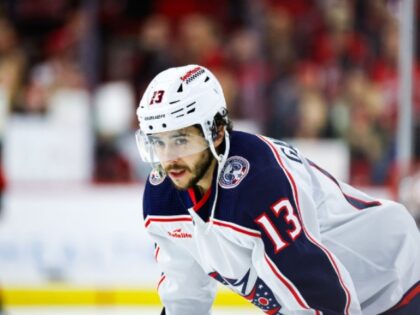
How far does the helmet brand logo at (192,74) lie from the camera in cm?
216

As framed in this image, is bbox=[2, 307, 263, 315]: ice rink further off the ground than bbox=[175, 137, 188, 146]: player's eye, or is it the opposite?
bbox=[175, 137, 188, 146]: player's eye

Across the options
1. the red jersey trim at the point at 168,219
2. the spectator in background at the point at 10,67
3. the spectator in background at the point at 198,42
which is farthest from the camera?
the spectator in background at the point at 198,42

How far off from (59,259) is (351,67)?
206 cm

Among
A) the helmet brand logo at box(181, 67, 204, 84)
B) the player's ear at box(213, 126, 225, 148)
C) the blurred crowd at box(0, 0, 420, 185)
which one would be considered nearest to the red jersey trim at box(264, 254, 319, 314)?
the player's ear at box(213, 126, 225, 148)

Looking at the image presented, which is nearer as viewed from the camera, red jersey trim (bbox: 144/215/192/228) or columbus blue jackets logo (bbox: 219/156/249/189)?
columbus blue jackets logo (bbox: 219/156/249/189)

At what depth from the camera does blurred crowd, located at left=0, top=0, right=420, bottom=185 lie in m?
5.48

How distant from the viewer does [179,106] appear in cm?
211

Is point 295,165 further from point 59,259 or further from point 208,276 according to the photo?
point 59,259

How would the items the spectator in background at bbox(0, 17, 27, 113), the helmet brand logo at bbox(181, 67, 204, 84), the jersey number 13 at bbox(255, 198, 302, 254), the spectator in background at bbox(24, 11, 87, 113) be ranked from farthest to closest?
1. the spectator in background at bbox(24, 11, 87, 113)
2. the spectator in background at bbox(0, 17, 27, 113)
3. the helmet brand logo at bbox(181, 67, 204, 84)
4. the jersey number 13 at bbox(255, 198, 302, 254)

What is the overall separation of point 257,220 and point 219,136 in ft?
0.82

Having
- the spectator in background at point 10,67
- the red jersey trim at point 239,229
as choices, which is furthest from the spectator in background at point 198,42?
the red jersey trim at point 239,229

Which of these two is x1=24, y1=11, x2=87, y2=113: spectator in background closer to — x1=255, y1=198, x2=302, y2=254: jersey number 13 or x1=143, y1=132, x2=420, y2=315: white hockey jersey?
x1=143, y1=132, x2=420, y2=315: white hockey jersey

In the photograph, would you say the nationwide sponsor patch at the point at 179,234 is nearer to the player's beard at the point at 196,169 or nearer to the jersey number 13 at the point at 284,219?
the player's beard at the point at 196,169

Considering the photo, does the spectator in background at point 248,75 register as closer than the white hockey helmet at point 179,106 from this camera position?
No
